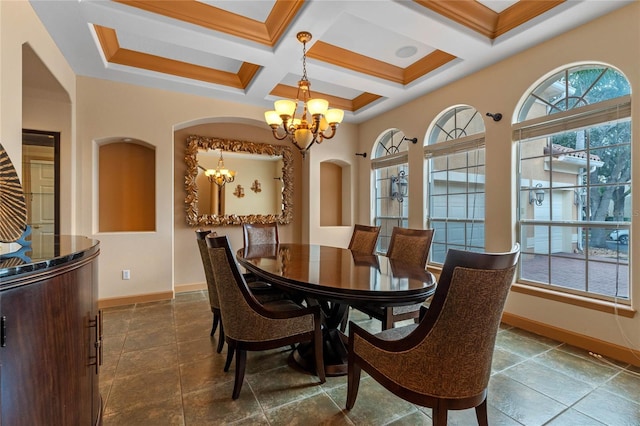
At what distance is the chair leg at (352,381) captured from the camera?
1691 mm

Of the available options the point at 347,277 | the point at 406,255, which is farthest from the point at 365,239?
the point at 347,277

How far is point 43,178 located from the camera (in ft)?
11.0

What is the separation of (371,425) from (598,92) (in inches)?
129

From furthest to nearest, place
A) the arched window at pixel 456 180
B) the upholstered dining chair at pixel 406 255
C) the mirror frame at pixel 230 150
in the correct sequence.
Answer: the mirror frame at pixel 230 150 → the arched window at pixel 456 180 → the upholstered dining chair at pixel 406 255

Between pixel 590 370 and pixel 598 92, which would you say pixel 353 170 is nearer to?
pixel 598 92

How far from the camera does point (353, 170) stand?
5.52 m

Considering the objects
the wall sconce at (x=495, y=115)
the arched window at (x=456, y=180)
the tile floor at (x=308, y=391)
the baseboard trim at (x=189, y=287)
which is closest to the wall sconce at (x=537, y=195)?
the arched window at (x=456, y=180)

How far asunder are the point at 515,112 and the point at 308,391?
3319 mm

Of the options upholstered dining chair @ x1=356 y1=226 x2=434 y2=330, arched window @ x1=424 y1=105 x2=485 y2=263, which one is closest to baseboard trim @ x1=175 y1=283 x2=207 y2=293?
upholstered dining chair @ x1=356 y1=226 x2=434 y2=330

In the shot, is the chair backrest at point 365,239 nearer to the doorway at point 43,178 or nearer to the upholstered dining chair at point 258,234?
the upholstered dining chair at point 258,234

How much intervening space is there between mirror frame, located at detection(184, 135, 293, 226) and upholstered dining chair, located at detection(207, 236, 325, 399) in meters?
2.74

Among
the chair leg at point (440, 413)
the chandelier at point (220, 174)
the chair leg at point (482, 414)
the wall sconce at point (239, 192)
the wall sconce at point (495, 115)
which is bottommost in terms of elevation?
the chair leg at point (482, 414)

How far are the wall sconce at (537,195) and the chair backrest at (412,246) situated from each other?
4.21ft

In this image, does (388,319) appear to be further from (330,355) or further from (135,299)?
(135,299)
